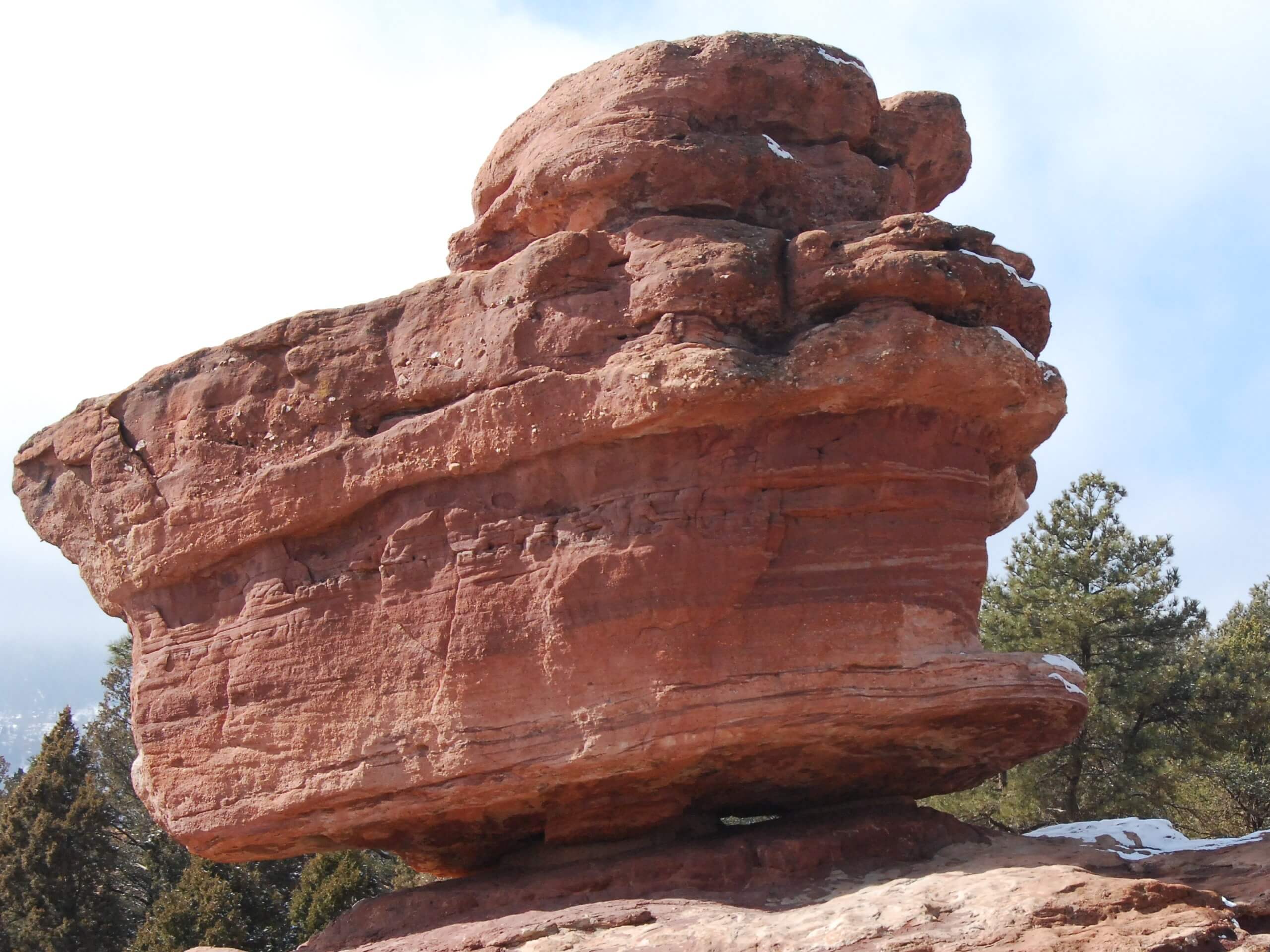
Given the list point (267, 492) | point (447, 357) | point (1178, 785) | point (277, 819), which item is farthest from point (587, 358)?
point (1178, 785)

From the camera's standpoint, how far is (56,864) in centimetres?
2166

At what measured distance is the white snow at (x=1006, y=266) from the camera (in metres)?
8.69

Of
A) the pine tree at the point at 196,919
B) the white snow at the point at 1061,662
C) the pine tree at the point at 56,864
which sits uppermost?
the pine tree at the point at 56,864

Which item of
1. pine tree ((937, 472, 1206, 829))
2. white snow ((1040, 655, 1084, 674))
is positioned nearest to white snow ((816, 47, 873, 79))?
white snow ((1040, 655, 1084, 674))

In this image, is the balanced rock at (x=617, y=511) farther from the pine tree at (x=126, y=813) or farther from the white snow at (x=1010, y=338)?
the pine tree at (x=126, y=813)

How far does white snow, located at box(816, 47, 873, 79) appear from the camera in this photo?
9.95 meters

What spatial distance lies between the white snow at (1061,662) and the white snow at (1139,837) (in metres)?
0.14

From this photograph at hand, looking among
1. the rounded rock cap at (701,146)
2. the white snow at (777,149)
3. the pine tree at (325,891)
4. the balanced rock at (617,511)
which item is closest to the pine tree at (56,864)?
the pine tree at (325,891)

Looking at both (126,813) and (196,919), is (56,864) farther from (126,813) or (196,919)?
(126,813)

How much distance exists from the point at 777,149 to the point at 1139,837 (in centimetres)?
601

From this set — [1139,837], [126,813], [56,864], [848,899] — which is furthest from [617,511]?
[126,813]

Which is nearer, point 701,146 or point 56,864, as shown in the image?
point 701,146

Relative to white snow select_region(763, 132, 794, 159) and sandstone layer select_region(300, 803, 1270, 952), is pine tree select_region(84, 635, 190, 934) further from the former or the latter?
white snow select_region(763, 132, 794, 159)

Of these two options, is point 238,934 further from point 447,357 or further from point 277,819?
point 447,357
